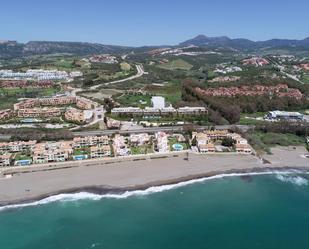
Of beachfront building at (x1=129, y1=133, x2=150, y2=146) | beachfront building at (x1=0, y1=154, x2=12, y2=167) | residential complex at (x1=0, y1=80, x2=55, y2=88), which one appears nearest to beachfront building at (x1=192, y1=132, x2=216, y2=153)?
beachfront building at (x1=129, y1=133, x2=150, y2=146)

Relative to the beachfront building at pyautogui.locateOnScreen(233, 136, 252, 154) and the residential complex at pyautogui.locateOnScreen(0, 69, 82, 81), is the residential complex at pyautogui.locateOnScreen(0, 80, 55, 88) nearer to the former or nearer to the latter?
the residential complex at pyautogui.locateOnScreen(0, 69, 82, 81)

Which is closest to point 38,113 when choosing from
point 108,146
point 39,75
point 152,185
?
point 108,146

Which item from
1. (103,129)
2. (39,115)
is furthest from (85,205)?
(39,115)

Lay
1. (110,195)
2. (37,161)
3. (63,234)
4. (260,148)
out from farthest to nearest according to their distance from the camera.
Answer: (260,148), (37,161), (110,195), (63,234)

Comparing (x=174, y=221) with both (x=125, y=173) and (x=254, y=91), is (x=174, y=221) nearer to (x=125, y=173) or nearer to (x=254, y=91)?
(x=125, y=173)

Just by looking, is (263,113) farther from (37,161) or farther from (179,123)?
(37,161)
